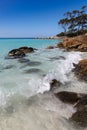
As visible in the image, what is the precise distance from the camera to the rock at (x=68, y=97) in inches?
224

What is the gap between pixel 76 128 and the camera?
4.28 meters

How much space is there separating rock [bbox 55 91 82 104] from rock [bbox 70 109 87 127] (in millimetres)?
840

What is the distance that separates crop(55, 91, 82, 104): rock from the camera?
5.69 m

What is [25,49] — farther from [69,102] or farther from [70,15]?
[70,15]

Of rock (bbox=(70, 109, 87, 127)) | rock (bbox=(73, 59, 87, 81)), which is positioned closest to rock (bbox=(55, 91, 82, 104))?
rock (bbox=(70, 109, 87, 127))

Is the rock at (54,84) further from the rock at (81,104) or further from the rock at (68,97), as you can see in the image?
the rock at (81,104)

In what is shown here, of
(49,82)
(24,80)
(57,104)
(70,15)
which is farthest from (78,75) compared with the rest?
(70,15)

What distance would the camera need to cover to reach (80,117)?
461 centimetres

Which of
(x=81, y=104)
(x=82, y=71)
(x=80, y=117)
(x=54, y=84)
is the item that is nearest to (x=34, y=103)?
(x=81, y=104)

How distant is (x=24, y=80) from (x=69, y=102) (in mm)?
3255

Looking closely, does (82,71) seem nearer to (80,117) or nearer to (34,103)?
(34,103)

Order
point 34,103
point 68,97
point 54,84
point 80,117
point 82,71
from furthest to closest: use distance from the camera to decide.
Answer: point 82,71 < point 54,84 < point 68,97 < point 34,103 < point 80,117

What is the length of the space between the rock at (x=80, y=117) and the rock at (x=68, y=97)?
2.76 ft

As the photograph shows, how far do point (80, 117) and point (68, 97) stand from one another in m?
1.31
